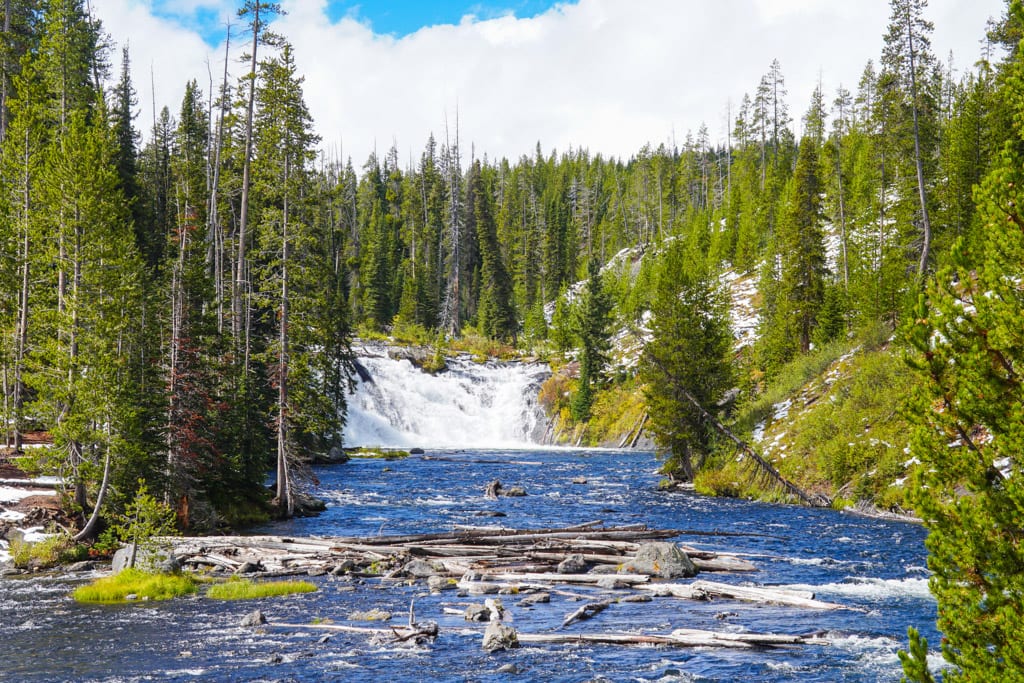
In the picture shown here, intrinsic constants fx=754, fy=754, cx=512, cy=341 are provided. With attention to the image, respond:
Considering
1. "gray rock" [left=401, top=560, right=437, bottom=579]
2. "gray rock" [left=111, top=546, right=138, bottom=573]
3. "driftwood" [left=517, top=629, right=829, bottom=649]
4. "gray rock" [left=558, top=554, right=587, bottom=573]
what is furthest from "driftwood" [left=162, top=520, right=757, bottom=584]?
"driftwood" [left=517, top=629, right=829, bottom=649]

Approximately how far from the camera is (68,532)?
23.3m

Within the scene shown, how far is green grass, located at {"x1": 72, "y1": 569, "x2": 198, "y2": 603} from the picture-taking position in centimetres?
1864

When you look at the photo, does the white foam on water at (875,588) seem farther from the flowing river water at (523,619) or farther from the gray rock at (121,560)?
the gray rock at (121,560)

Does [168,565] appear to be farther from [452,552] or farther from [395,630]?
[395,630]

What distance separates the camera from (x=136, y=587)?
62.8 feet

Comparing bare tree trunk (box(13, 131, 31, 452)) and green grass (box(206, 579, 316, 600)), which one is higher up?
bare tree trunk (box(13, 131, 31, 452))

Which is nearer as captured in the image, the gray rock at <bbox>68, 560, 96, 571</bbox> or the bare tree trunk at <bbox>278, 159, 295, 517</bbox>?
the gray rock at <bbox>68, 560, 96, 571</bbox>

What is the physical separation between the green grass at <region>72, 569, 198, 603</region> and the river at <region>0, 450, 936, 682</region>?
1.87ft

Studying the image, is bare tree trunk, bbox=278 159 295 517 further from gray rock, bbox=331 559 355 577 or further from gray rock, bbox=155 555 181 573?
gray rock, bbox=331 559 355 577

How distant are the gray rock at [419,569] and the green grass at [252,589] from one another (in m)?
2.63

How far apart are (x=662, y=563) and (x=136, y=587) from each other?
1369cm

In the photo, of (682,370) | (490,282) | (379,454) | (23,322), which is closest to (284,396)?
(23,322)

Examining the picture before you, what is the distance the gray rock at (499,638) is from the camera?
1452cm

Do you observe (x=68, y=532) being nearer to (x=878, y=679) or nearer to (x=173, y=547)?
(x=173, y=547)
